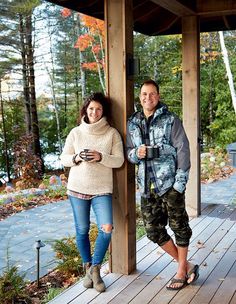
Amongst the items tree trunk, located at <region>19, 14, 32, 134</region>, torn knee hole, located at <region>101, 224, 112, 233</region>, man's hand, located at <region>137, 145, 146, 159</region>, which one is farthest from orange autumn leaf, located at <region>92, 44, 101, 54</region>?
torn knee hole, located at <region>101, 224, 112, 233</region>

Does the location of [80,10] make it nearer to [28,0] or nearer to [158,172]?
[158,172]

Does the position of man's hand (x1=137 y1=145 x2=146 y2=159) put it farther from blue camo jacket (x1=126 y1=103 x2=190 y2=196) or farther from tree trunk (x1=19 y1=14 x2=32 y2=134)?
tree trunk (x1=19 y1=14 x2=32 y2=134)

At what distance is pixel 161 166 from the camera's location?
290 centimetres

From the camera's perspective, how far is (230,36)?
13.3 meters

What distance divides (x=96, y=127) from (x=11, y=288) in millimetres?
1437

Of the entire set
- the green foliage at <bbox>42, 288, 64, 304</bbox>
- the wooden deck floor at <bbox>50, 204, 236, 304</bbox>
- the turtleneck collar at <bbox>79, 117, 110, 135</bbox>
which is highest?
the turtleneck collar at <bbox>79, 117, 110, 135</bbox>

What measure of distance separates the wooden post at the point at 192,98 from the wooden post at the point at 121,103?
1.88 meters

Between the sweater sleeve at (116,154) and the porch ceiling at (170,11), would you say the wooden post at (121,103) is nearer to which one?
the sweater sleeve at (116,154)

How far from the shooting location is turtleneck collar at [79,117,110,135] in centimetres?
302

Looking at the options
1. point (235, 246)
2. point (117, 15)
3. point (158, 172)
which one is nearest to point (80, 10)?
point (117, 15)

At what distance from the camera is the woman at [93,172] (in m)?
2.98

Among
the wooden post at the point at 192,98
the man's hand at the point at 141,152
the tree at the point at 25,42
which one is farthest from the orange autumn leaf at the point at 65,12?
the man's hand at the point at 141,152

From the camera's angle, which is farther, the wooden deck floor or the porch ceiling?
the porch ceiling

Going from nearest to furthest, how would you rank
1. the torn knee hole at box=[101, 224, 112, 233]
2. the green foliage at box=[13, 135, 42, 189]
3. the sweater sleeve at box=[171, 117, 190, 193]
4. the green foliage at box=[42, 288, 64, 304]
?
1. the sweater sleeve at box=[171, 117, 190, 193]
2. the torn knee hole at box=[101, 224, 112, 233]
3. the green foliage at box=[42, 288, 64, 304]
4. the green foliage at box=[13, 135, 42, 189]
